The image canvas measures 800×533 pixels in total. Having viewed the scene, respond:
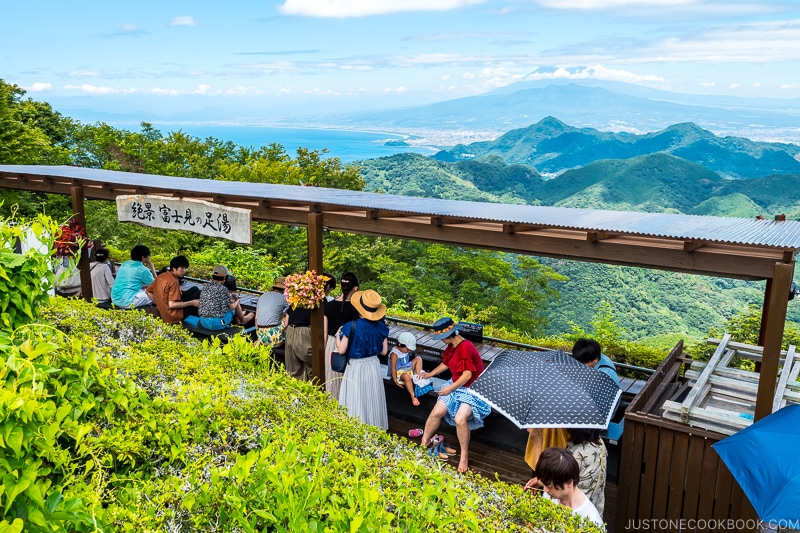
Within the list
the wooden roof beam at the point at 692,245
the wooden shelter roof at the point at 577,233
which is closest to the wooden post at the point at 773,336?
the wooden shelter roof at the point at 577,233

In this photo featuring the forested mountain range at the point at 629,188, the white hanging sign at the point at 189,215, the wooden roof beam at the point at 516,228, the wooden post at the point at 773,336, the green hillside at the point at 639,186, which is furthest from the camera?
the green hillside at the point at 639,186

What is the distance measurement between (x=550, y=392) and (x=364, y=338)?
2.04 m

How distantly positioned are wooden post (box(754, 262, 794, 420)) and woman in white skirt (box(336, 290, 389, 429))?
3.07 metres

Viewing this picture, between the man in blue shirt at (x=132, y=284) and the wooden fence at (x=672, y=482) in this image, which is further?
the man in blue shirt at (x=132, y=284)

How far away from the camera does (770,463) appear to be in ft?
10.4

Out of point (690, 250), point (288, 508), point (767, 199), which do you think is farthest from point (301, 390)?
point (767, 199)

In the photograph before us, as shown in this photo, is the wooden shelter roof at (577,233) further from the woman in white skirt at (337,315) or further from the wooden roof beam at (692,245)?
the woman in white skirt at (337,315)

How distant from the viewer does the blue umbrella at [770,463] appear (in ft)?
9.77

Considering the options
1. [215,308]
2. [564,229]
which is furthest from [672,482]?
[215,308]

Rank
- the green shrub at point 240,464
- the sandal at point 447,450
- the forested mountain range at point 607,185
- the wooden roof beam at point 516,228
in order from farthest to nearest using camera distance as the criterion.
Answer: the forested mountain range at point 607,185
the sandal at point 447,450
the wooden roof beam at point 516,228
the green shrub at point 240,464

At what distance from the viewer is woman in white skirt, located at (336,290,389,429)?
5.65 m

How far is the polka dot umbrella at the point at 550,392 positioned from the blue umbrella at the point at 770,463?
0.79 metres

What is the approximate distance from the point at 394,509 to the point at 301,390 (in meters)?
1.04

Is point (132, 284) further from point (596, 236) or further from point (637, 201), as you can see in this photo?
point (637, 201)
